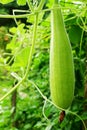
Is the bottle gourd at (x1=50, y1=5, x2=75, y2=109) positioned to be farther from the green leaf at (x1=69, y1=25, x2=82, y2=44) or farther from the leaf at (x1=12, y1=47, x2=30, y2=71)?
the green leaf at (x1=69, y1=25, x2=82, y2=44)

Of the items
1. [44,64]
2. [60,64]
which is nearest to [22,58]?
[60,64]

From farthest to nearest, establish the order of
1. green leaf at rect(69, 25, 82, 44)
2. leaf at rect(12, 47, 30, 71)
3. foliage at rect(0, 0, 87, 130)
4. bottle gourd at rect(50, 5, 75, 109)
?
green leaf at rect(69, 25, 82, 44) < foliage at rect(0, 0, 87, 130) < leaf at rect(12, 47, 30, 71) < bottle gourd at rect(50, 5, 75, 109)

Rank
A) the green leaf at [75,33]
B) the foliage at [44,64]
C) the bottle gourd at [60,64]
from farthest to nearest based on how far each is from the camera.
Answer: the green leaf at [75,33]
the foliage at [44,64]
the bottle gourd at [60,64]

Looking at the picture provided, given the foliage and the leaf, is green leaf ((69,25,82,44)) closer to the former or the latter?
the foliage

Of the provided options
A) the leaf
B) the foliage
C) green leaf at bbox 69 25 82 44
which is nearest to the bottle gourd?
the foliage

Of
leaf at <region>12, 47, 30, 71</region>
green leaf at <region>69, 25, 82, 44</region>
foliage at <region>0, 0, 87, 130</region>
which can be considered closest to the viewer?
leaf at <region>12, 47, 30, 71</region>

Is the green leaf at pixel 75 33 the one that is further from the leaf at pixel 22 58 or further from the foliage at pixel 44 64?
the leaf at pixel 22 58

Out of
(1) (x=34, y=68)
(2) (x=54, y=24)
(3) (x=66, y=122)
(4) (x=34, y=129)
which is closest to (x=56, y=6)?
(2) (x=54, y=24)

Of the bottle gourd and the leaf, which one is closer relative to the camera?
the bottle gourd

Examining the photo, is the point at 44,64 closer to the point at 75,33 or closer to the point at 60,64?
the point at 75,33

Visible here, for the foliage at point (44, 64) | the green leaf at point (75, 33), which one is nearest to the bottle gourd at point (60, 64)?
the foliage at point (44, 64)
